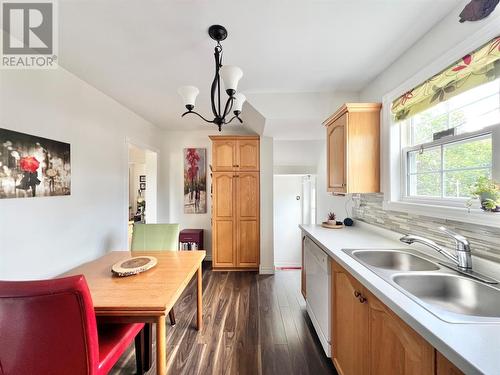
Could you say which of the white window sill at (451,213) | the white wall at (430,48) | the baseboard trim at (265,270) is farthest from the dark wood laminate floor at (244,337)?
the white wall at (430,48)

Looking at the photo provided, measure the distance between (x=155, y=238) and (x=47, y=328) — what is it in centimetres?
139

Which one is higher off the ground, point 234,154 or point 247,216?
point 234,154

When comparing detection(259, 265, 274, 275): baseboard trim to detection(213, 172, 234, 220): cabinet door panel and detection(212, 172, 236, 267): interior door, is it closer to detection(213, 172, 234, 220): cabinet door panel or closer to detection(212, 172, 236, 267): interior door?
detection(212, 172, 236, 267): interior door

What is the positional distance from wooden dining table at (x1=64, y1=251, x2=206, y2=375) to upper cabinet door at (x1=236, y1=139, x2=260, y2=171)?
6.28 feet

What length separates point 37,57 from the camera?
1.65 metres

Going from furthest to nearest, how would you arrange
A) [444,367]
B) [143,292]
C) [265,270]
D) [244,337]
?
[265,270] → [244,337] → [143,292] → [444,367]

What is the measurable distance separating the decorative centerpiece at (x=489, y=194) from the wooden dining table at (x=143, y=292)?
1694 millimetres

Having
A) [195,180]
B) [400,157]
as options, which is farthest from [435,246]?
[195,180]

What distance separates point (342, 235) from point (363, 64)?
61.3 inches

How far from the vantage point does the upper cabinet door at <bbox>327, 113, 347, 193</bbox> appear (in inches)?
77.9

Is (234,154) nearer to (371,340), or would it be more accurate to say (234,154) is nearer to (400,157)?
(400,157)

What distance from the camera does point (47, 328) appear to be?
35.2 inches

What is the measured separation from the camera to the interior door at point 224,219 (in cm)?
345

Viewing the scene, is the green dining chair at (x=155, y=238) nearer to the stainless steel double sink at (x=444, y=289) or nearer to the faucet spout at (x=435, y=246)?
the stainless steel double sink at (x=444, y=289)
